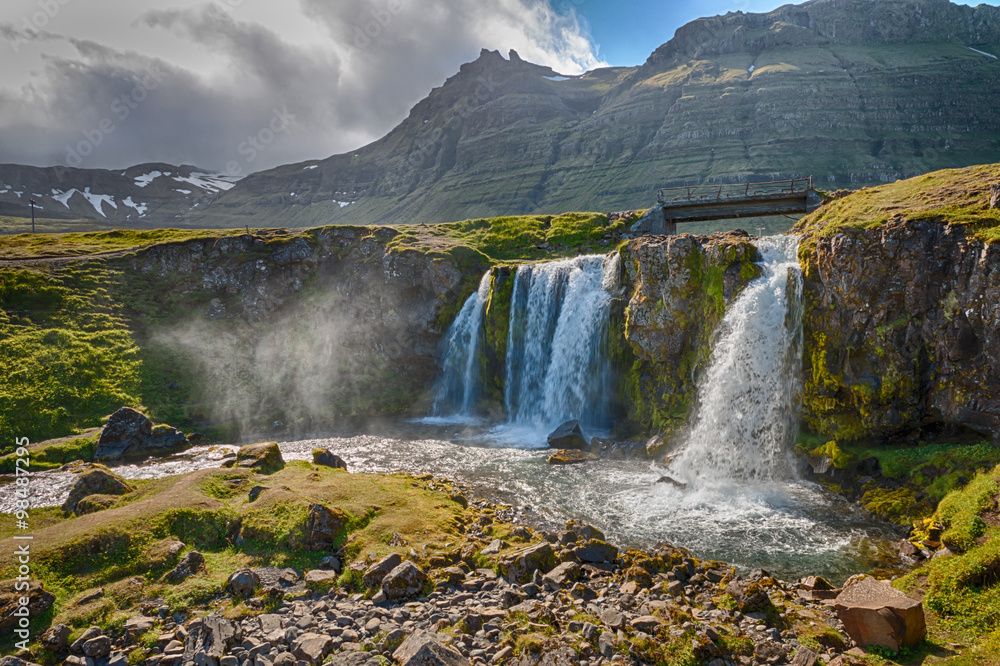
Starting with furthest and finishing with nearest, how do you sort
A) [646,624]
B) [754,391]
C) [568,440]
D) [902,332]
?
[568,440], [754,391], [902,332], [646,624]

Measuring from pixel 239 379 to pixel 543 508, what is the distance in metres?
33.2

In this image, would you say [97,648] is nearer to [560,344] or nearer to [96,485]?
[96,485]

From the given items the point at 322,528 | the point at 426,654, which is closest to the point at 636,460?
the point at 322,528

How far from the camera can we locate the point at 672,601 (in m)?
11.7

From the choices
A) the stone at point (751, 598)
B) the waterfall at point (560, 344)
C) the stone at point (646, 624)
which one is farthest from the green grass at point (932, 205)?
the stone at point (646, 624)

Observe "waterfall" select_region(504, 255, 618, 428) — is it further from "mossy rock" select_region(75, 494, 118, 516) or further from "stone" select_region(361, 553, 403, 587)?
"mossy rock" select_region(75, 494, 118, 516)

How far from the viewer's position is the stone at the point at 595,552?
46.4 feet

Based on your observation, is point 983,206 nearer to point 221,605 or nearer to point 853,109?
point 221,605

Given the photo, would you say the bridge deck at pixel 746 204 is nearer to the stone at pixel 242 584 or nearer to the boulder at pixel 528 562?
the boulder at pixel 528 562

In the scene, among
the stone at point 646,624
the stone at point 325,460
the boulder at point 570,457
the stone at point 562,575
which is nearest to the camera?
the stone at point 646,624

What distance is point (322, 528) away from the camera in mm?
14914

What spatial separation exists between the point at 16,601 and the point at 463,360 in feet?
110

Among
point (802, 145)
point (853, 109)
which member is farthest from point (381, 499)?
point (853, 109)

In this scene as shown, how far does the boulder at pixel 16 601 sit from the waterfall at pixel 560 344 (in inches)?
1095
